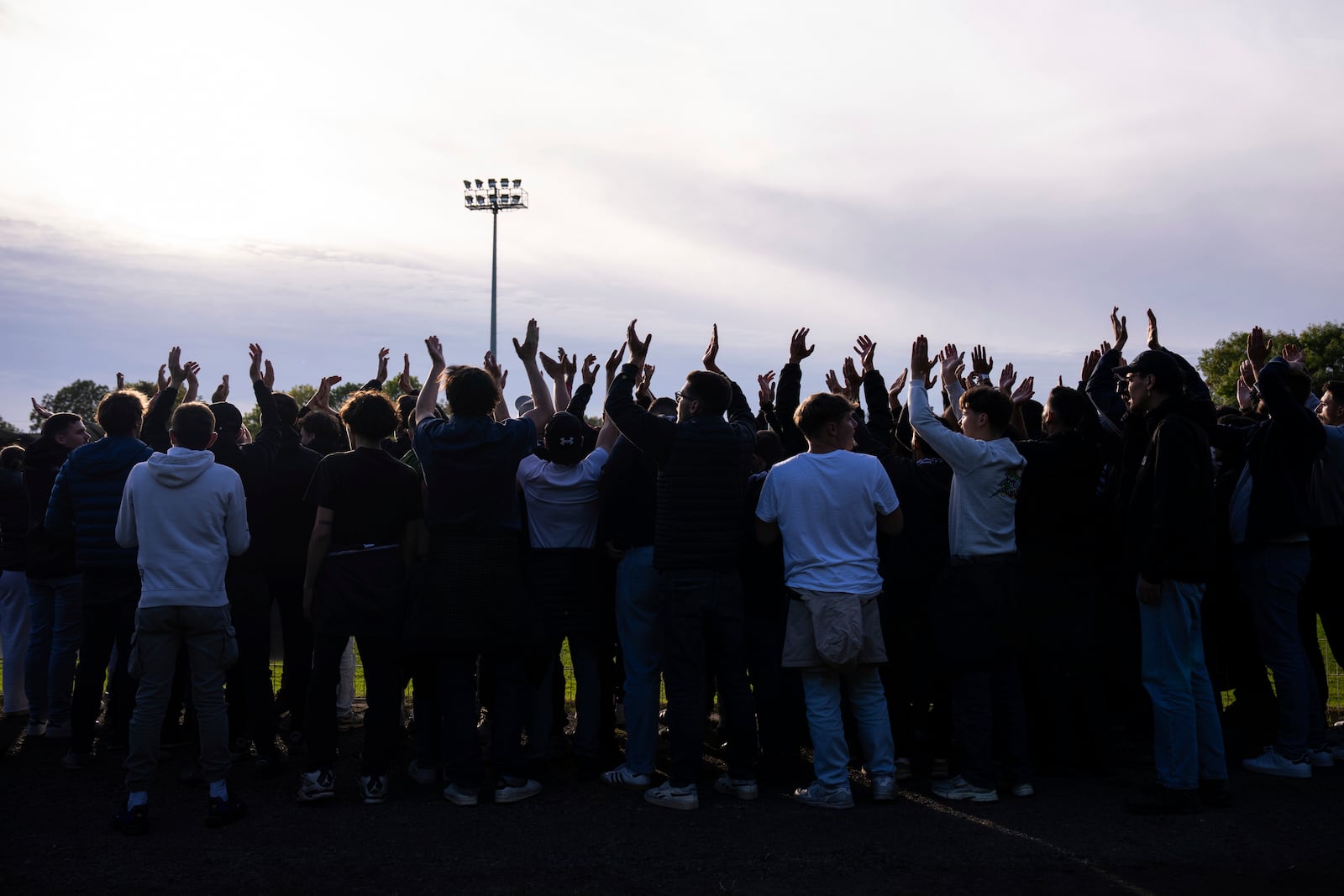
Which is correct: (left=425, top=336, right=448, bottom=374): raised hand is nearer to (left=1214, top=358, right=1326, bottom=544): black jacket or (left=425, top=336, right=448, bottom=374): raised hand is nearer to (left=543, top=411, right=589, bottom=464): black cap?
(left=543, top=411, right=589, bottom=464): black cap

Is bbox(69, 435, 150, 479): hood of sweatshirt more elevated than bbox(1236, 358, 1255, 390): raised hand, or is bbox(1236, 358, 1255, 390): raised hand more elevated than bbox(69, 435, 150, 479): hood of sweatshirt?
bbox(1236, 358, 1255, 390): raised hand

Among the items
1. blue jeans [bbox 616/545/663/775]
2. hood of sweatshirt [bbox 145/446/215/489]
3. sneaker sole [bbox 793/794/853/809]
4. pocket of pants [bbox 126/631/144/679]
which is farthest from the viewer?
blue jeans [bbox 616/545/663/775]

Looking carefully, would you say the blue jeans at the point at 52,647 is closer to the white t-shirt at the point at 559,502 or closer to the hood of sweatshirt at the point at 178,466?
the hood of sweatshirt at the point at 178,466

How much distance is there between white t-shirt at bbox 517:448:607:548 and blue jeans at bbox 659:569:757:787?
712 millimetres

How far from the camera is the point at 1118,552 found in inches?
256

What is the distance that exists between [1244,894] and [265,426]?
5.90 m

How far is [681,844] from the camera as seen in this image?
5137 mm

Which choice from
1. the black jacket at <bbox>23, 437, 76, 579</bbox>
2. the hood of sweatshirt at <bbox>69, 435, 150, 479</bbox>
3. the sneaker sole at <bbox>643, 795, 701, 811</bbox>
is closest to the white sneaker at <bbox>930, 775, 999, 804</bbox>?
the sneaker sole at <bbox>643, 795, 701, 811</bbox>

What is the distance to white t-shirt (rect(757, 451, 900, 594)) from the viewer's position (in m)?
5.70

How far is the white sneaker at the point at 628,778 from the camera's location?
242 inches

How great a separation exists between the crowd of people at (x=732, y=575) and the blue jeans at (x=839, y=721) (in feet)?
0.05

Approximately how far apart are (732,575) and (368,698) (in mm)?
2158

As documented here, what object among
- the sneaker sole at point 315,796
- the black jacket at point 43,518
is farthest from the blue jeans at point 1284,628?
the black jacket at point 43,518

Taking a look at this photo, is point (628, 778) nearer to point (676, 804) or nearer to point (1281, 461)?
point (676, 804)
